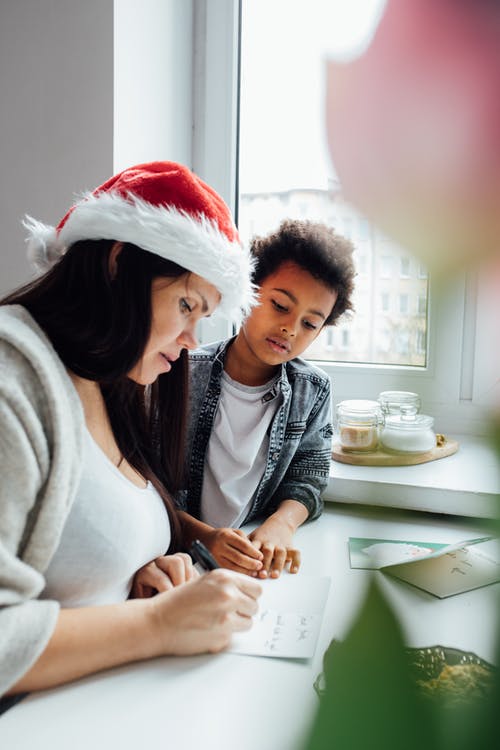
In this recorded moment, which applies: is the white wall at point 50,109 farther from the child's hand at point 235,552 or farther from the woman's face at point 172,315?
the child's hand at point 235,552

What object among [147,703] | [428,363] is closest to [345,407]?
[147,703]

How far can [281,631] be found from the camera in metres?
0.82

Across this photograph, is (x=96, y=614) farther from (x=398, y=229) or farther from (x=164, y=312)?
(x=398, y=229)

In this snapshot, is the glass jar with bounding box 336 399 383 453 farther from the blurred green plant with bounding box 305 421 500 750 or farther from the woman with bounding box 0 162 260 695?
the blurred green plant with bounding box 305 421 500 750

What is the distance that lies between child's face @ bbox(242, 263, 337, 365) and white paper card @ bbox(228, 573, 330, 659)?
419 millimetres

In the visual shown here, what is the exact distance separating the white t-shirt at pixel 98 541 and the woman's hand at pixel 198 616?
75 millimetres

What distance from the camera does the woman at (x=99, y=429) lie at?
0.66m

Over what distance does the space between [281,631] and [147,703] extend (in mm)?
207

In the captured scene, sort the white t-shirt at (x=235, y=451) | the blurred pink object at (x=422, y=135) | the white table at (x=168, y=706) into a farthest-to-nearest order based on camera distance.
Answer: the white t-shirt at (x=235, y=451) → the white table at (x=168, y=706) → the blurred pink object at (x=422, y=135)

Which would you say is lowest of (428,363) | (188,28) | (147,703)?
(147,703)

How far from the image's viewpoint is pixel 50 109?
53.9 inches

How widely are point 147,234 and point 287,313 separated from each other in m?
0.48

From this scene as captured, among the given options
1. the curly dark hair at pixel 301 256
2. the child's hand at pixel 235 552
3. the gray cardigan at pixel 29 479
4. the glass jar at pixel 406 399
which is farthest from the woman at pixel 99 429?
the glass jar at pixel 406 399

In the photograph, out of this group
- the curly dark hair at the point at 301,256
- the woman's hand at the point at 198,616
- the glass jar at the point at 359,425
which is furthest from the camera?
the glass jar at the point at 359,425
